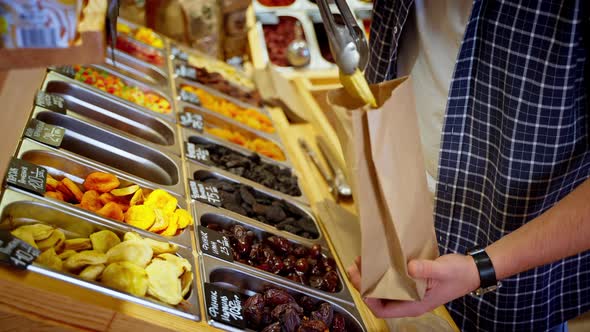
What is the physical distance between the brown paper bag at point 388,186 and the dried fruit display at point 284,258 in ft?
2.13

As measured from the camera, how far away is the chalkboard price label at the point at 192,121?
2.82m

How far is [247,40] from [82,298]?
3190mm

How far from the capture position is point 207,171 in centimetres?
250

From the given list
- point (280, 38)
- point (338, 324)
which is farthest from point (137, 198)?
point (280, 38)

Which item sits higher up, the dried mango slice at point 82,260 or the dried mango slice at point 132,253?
the dried mango slice at point 82,260

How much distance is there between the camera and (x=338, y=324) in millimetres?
1817

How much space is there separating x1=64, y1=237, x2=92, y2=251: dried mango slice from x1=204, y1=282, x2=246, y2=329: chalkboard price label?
37 centimetres

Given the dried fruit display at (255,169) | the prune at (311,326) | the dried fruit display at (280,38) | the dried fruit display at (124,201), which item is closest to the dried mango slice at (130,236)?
the dried fruit display at (124,201)

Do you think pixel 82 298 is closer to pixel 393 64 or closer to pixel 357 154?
pixel 357 154

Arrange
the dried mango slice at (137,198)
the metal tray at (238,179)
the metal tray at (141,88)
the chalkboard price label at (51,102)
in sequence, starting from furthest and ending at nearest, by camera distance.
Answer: the metal tray at (141,88), the metal tray at (238,179), the chalkboard price label at (51,102), the dried mango slice at (137,198)

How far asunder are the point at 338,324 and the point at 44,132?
46.7 inches

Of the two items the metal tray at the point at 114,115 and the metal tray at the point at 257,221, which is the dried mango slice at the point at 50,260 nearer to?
the metal tray at the point at 257,221

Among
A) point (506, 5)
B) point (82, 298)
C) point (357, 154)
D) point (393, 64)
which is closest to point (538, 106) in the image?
point (506, 5)

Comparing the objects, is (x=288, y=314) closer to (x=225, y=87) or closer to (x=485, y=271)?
(x=485, y=271)
